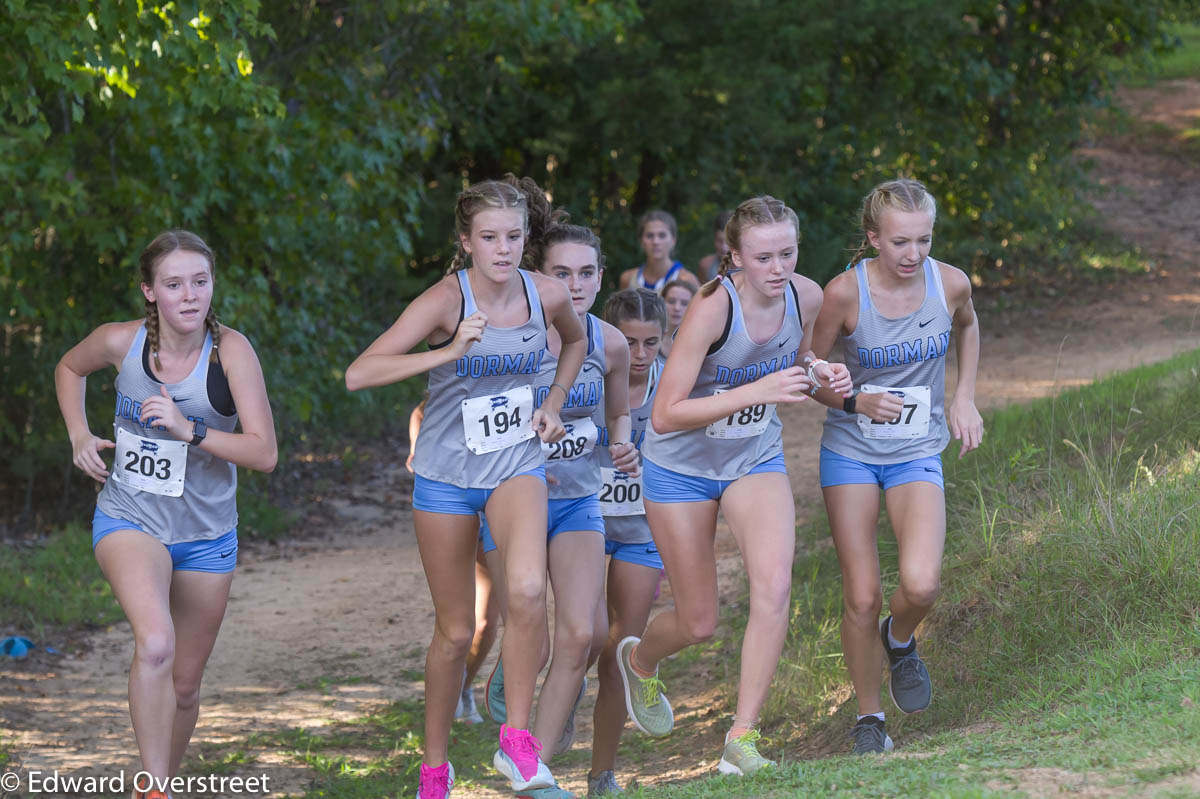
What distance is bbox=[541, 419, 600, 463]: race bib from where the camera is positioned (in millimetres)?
5059

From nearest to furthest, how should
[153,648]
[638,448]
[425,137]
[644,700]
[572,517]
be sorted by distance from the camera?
[153,648], [572,517], [644,700], [638,448], [425,137]

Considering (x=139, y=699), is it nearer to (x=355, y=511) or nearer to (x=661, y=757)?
(x=661, y=757)

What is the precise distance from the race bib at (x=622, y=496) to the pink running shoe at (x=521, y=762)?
3.84ft

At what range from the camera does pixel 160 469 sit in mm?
4520

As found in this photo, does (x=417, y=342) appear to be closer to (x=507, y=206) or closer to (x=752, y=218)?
(x=507, y=206)

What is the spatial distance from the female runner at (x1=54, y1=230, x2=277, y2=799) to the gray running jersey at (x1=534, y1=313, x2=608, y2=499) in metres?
1.05

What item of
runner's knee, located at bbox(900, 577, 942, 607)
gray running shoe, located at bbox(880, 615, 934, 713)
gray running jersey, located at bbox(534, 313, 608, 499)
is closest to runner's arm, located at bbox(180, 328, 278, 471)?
gray running jersey, located at bbox(534, 313, 608, 499)

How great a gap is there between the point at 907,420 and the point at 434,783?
83.3 inches

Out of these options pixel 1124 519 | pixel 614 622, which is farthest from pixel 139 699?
pixel 1124 519

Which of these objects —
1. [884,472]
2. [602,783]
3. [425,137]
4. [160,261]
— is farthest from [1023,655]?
[425,137]

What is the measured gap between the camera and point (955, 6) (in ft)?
46.6

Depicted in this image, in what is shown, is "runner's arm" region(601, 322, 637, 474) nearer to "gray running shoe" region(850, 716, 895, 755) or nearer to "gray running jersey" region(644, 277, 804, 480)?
"gray running jersey" region(644, 277, 804, 480)

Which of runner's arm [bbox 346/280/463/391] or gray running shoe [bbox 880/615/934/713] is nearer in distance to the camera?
runner's arm [bbox 346/280/463/391]

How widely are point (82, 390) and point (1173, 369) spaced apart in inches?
247
